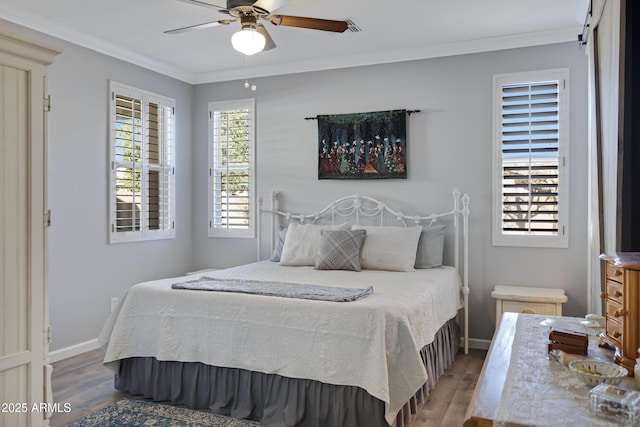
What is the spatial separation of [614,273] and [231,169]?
4.49m

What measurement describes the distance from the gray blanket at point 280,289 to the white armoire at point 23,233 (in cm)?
108

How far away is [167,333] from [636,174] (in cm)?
271

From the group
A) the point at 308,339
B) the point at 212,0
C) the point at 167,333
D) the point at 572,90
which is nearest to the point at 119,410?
the point at 167,333

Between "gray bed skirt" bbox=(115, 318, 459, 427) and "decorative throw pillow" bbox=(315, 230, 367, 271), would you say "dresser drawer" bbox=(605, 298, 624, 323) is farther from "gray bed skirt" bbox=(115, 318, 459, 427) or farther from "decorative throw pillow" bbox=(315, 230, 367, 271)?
"decorative throw pillow" bbox=(315, 230, 367, 271)

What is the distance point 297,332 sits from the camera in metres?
2.82

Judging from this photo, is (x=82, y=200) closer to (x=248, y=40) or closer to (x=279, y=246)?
(x=279, y=246)

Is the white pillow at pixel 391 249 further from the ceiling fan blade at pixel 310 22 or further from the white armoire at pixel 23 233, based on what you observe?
the white armoire at pixel 23 233

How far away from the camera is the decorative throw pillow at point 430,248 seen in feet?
14.0

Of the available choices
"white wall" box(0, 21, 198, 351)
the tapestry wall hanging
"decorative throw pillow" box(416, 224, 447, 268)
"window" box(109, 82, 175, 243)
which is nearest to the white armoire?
"white wall" box(0, 21, 198, 351)

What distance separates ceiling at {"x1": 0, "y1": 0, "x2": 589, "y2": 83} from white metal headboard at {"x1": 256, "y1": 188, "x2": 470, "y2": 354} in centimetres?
134

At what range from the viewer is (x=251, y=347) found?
2916 mm

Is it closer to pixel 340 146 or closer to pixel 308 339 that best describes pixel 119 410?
pixel 308 339

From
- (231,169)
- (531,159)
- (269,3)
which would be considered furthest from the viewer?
(231,169)

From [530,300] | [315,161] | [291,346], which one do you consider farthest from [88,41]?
[530,300]
